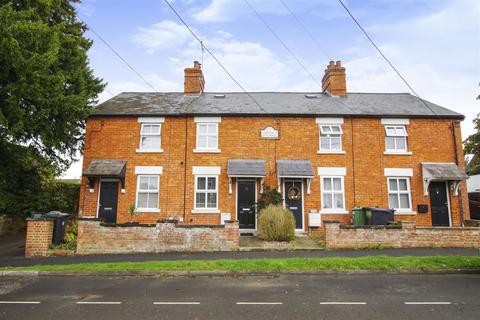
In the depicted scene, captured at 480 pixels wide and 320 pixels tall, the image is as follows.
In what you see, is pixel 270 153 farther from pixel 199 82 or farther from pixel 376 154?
pixel 199 82

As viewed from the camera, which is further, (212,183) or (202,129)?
(202,129)

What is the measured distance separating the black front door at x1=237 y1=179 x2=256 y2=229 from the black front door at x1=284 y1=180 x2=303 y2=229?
158cm

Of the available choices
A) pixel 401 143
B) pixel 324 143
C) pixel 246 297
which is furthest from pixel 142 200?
pixel 401 143

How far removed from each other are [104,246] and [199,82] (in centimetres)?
1111

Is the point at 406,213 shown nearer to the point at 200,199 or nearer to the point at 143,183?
the point at 200,199

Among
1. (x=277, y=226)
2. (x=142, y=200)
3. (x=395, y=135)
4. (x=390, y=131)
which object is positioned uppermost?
(x=390, y=131)

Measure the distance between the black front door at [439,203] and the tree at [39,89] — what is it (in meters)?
16.3

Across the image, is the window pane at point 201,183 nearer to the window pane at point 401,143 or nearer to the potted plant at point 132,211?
the potted plant at point 132,211

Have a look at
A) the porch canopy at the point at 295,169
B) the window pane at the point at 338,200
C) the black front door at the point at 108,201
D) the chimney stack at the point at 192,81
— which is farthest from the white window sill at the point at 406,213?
the black front door at the point at 108,201

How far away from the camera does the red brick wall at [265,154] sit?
14.6 m

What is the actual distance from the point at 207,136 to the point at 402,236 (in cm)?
926

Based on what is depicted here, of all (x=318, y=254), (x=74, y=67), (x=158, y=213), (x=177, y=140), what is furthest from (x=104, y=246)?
(x=74, y=67)

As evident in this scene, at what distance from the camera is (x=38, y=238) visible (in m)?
10.6

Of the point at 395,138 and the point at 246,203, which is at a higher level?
the point at 395,138
